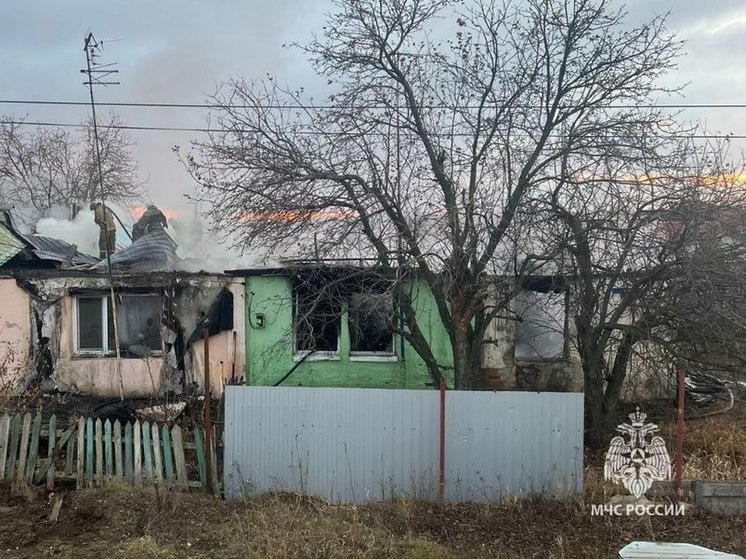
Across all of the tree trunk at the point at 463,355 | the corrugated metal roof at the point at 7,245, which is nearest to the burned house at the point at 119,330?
the corrugated metal roof at the point at 7,245

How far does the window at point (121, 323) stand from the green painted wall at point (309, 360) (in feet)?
6.92

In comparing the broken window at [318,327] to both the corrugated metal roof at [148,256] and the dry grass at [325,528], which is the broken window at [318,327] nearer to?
the corrugated metal roof at [148,256]

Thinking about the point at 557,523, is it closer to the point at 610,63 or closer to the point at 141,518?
the point at 141,518

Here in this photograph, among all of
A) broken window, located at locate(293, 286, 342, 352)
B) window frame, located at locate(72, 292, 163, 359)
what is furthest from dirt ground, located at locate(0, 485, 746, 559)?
window frame, located at locate(72, 292, 163, 359)

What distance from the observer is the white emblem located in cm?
613

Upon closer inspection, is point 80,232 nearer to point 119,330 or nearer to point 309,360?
point 119,330

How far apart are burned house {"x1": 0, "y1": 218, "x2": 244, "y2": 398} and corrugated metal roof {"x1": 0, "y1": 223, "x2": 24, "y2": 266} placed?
1.50ft

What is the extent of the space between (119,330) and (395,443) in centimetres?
726

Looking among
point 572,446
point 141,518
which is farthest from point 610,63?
point 141,518

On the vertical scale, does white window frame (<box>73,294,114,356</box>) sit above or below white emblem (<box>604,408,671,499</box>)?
above

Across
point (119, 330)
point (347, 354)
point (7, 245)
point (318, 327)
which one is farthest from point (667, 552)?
point (7, 245)

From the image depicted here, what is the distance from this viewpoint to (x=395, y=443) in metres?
6.28

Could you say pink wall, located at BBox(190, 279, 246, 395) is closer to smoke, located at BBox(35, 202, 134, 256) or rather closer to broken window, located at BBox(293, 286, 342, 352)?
broken window, located at BBox(293, 286, 342, 352)

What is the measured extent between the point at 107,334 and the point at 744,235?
34.8ft
